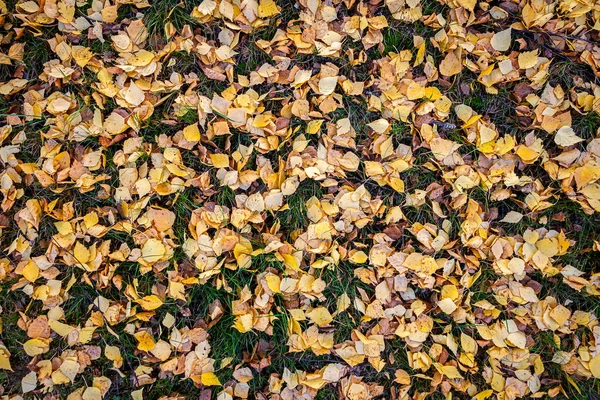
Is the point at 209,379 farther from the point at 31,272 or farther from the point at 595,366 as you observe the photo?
the point at 595,366

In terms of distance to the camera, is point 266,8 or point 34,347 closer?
point 34,347

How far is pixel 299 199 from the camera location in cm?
189

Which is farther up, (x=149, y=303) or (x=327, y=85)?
(x=327, y=85)

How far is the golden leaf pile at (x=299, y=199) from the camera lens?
6.02 feet

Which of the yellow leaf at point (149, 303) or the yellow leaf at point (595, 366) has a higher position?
the yellow leaf at point (149, 303)

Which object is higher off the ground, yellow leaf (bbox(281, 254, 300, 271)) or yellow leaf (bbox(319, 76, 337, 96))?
yellow leaf (bbox(319, 76, 337, 96))

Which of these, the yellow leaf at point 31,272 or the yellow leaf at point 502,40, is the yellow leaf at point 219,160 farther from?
the yellow leaf at point 502,40

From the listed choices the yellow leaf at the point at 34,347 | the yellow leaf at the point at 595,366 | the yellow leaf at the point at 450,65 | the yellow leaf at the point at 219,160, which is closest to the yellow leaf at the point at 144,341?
the yellow leaf at the point at 34,347

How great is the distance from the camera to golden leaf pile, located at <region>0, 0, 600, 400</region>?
6.02 ft

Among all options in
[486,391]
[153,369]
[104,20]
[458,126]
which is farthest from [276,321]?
[104,20]

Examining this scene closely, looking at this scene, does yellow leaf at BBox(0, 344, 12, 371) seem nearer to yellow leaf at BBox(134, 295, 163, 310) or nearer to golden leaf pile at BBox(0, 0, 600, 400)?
golden leaf pile at BBox(0, 0, 600, 400)

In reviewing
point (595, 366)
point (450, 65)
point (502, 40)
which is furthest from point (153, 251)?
point (595, 366)

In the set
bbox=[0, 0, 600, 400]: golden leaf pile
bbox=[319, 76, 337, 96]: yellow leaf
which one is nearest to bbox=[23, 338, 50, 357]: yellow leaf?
bbox=[0, 0, 600, 400]: golden leaf pile

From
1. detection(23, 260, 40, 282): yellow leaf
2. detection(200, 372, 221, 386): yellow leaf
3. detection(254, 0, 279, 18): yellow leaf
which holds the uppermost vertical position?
detection(254, 0, 279, 18): yellow leaf
